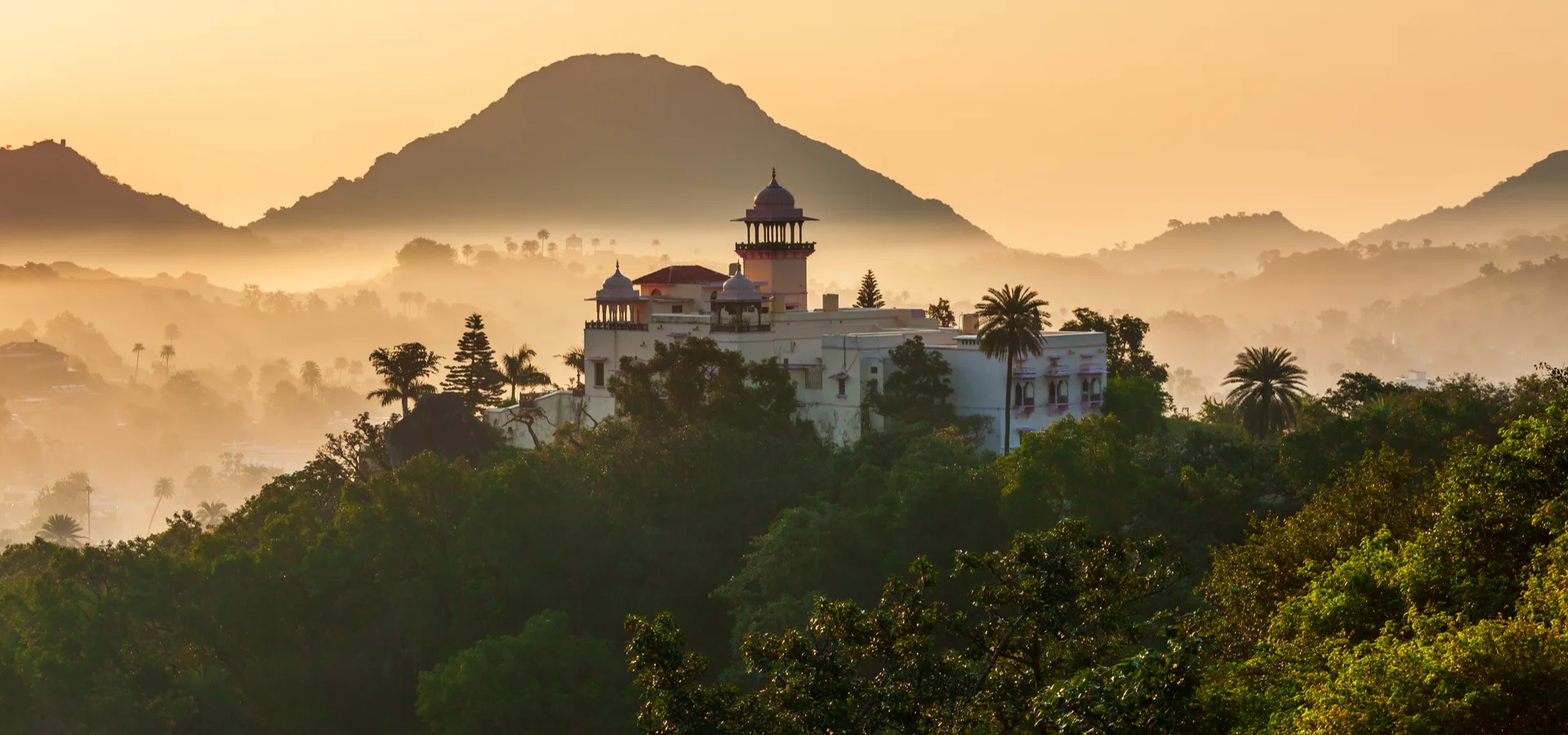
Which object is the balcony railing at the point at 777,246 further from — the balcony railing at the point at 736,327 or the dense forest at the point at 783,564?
the dense forest at the point at 783,564

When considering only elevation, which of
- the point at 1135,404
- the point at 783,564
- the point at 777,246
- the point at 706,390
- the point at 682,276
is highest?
the point at 777,246

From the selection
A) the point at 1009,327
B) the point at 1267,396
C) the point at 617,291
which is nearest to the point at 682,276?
the point at 617,291

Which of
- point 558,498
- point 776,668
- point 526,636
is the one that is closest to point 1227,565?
point 776,668

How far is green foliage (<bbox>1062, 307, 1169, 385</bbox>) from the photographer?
63.2 meters

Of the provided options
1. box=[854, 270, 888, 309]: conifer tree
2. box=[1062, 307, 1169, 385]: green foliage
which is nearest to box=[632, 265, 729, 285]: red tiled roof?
box=[854, 270, 888, 309]: conifer tree

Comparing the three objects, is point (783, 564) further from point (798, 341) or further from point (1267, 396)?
point (1267, 396)

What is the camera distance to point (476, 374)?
2635 inches

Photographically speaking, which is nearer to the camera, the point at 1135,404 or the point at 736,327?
the point at 736,327

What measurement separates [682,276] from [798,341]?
25.7 ft

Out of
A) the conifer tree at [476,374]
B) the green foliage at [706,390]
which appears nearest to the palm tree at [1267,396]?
the green foliage at [706,390]

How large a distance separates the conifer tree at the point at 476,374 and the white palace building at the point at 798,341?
91.0 inches

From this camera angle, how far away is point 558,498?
4891 centimetres

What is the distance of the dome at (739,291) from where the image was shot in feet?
188

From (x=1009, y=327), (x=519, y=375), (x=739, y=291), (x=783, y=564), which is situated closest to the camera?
(x=783, y=564)
